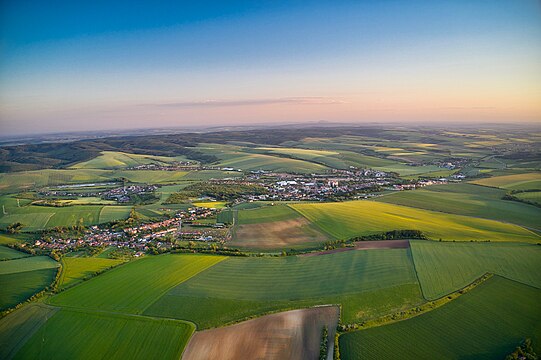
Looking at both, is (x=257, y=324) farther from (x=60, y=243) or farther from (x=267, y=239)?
(x=60, y=243)

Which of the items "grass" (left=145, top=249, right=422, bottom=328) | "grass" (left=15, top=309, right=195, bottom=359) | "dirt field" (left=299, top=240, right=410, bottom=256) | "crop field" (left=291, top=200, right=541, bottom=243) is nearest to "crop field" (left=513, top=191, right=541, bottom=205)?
"crop field" (left=291, top=200, right=541, bottom=243)

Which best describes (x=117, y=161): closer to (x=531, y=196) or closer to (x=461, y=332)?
(x=531, y=196)

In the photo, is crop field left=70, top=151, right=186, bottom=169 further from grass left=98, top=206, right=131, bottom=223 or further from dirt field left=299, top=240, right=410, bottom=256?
dirt field left=299, top=240, right=410, bottom=256

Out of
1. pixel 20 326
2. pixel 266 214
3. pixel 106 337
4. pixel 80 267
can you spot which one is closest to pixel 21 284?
pixel 80 267

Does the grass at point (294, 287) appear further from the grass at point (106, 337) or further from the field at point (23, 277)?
the field at point (23, 277)

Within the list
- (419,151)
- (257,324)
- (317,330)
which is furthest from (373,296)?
(419,151)

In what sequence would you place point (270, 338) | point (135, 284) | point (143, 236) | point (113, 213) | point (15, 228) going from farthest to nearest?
point (113, 213) → point (15, 228) → point (143, 236) → point (135, 284) → point (270, 338)

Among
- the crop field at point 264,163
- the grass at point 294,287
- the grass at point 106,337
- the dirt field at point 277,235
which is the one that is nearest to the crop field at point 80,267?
the grass at point 106,337
